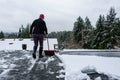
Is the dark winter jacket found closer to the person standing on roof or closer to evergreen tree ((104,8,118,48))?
the person standing on roof

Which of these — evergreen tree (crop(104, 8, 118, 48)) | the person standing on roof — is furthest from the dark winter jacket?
evergreen tree (crop(104, 8, 118, 48))

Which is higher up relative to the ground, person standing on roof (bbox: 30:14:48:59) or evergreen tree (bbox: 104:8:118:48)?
evergreen tree (bbox: 104:8:118:48)

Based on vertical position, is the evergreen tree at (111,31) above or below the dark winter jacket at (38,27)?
above

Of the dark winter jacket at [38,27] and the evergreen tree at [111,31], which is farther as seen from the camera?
the evergreen tree at [111,31]

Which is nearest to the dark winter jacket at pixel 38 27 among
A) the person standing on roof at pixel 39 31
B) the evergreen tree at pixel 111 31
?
the person standing on roof at pixel 39 31

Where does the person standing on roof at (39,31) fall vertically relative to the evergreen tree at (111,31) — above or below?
below

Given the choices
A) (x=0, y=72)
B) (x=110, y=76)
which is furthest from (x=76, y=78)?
(x=0, y=72)

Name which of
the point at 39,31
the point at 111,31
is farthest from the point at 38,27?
the point at 111,31

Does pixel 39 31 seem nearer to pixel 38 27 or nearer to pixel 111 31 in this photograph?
pixel 38 27

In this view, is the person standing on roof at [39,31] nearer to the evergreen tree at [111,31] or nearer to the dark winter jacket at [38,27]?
the dark winter jacket at [38,27]

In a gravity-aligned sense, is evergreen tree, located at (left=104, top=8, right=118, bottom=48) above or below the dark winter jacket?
above

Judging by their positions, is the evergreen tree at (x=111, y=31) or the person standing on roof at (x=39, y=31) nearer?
the person standing on roof at (x=39, y=31)

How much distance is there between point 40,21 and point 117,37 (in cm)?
3324

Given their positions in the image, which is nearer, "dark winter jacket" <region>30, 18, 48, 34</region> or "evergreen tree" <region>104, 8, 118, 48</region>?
"dark winter jacket" <region>30, 18, 48, 34</region>
